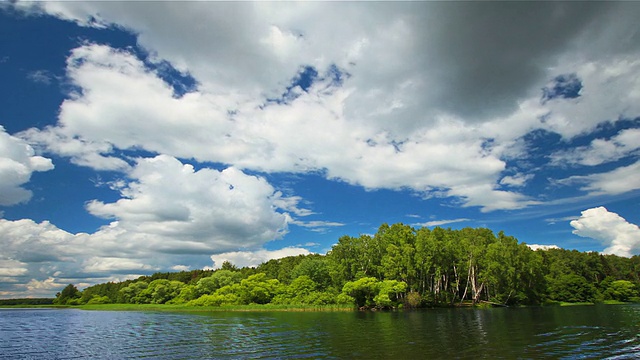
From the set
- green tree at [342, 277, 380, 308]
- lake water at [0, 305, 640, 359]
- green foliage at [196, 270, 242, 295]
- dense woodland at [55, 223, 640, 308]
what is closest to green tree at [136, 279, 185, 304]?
green foliage at [196, 270, 242, 295]

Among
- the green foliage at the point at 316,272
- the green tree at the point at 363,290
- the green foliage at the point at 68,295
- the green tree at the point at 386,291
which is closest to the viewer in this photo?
the green tree at the point at 386,291

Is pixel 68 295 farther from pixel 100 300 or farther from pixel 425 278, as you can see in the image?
pixel 425 278

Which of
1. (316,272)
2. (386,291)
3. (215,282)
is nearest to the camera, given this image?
(386,291)

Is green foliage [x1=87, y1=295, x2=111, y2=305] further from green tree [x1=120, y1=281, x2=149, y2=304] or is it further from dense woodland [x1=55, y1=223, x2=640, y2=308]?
dense woodland [x1=55, y1=223, x2=640, y2=308]

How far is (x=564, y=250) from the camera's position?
148 m

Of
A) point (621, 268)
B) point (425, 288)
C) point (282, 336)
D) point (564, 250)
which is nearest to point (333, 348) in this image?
point (282, 336)

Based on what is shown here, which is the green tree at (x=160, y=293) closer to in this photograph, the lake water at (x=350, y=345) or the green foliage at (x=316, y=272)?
the green foliage at (x=316, y=272)

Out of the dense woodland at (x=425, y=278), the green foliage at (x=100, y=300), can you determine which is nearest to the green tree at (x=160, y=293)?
the green foliage at (x=100, y=300)

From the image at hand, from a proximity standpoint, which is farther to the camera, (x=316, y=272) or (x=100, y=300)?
(x=100, y=300)

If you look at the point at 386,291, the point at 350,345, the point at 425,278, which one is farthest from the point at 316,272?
the point at 350,345

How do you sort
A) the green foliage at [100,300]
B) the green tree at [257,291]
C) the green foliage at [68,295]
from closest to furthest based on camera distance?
the green tree at [257,291] < the green foliage at [100,300] < the green foliage at [68,295]

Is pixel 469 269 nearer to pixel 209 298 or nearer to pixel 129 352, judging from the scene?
pixel 209 298

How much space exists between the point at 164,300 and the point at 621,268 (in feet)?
613

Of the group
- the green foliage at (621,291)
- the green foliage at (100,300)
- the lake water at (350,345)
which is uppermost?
the green foliage at (621,291)
